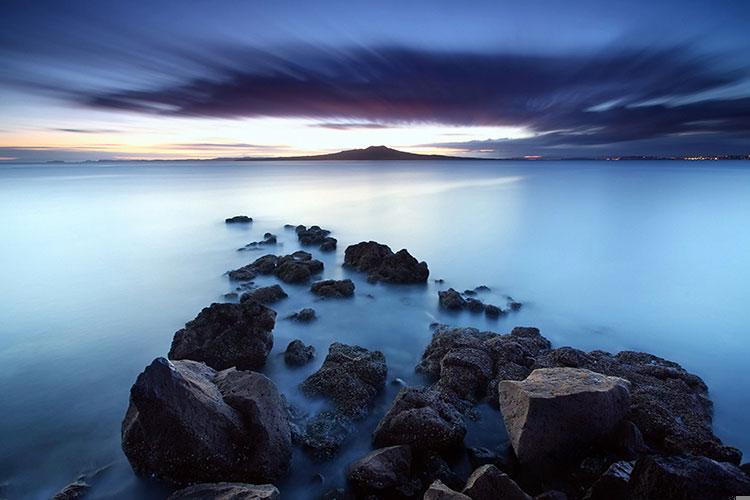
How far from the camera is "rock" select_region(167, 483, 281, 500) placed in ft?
12.8

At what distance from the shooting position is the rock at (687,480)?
3.50 m

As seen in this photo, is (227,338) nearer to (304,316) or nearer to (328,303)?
(304,316)

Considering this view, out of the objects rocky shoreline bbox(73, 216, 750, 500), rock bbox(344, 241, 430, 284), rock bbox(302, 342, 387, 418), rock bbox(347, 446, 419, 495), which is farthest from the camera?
rock bbox(344, 241, 430, 284)

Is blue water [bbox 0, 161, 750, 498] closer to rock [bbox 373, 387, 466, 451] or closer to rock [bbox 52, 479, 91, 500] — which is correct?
rock [bbox 52, 479, 91, 500]

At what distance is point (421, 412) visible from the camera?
536cm

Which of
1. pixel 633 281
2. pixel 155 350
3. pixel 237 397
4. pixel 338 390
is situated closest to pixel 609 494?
pixel 338 390

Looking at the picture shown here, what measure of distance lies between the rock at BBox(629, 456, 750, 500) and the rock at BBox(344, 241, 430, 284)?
9173 mm

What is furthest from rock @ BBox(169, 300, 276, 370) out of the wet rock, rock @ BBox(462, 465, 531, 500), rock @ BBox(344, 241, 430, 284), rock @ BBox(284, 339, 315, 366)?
rock @ BBox(344, 241, 430, 284)

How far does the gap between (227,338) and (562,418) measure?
5.87 m

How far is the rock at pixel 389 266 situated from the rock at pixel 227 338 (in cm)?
547

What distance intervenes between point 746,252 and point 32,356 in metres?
26.8

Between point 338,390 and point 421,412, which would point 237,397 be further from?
point 421,412


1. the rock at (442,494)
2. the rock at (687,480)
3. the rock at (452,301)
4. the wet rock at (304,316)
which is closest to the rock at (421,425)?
the rock at (442,494)

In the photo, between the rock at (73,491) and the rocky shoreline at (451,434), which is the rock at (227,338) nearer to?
the rocky shoreline at (451,434)
